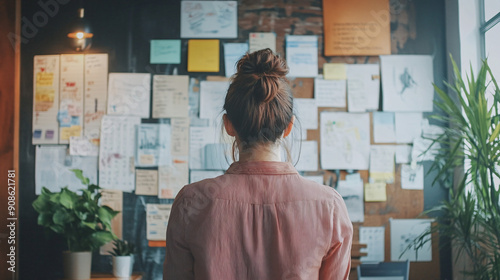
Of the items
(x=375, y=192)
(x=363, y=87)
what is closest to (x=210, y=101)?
(x=363, y=87)

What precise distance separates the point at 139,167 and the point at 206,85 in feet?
2.18

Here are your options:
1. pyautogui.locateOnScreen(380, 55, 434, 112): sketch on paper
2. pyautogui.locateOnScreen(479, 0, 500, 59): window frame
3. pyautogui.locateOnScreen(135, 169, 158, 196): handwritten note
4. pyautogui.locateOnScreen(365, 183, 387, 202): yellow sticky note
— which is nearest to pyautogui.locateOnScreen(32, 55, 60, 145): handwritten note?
pyautogui.locateOnScreen(135, 169, 158, 196): handwritten note

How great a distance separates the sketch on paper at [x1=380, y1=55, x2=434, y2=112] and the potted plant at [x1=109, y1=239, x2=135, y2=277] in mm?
1785

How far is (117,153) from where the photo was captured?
3.11m

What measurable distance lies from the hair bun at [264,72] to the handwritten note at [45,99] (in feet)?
7.70

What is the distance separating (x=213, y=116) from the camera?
122 inches

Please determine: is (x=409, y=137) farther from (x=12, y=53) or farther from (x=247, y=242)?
(x=12, y=53)

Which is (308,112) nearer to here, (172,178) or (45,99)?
(172,178)

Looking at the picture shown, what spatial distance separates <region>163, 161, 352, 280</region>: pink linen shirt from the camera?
1.02 m

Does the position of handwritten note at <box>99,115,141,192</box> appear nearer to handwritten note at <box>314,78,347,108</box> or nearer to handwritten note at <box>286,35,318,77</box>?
handwritten note at <box>286,35,318,77</box>

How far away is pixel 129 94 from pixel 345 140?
1388mm

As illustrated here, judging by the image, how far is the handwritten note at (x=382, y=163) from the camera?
3.07m

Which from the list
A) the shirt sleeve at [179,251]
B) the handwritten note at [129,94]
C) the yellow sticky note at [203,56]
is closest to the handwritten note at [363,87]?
A: the yellow sticky note at [203,56]

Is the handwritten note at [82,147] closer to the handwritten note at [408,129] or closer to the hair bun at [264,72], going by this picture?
the handwritten note at [408,129]
